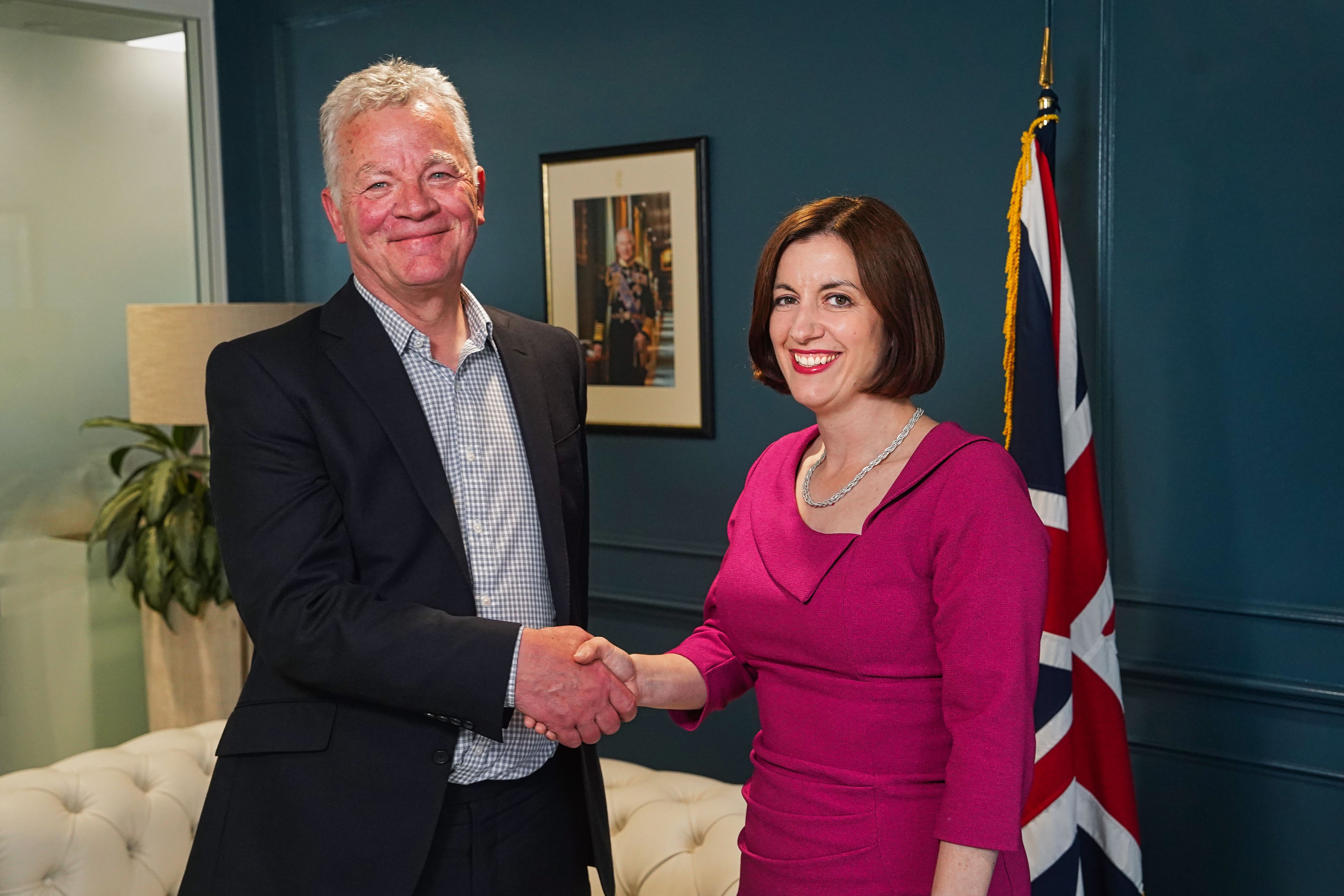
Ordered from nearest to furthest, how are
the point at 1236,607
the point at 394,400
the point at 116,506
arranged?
the point at 394,400, the point at 1236,607, the point at 116,506

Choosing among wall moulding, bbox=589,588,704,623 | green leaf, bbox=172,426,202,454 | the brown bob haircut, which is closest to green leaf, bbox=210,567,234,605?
green leaf, bbox=172,426,202,454

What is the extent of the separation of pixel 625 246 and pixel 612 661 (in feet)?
6.42

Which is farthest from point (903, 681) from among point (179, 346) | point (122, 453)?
point (122, 453)

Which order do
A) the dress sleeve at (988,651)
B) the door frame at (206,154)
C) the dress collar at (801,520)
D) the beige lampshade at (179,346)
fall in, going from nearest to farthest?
the dress sleeve at (988,651) → the dress collar at (801,520) → the beige lampshade at (179,346) → the door frame at (206,154)

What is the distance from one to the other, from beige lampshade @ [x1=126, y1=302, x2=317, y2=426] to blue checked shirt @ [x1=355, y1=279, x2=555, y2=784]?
181 cm

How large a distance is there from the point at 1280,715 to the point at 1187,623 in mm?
260

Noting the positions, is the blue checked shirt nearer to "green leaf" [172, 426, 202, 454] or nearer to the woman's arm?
the woman's arm

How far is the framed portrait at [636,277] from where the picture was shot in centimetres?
344

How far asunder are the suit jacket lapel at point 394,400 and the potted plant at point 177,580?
2.20 meters

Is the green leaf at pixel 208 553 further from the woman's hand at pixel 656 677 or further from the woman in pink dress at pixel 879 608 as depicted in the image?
the woman in pink dress at pixel 879 608

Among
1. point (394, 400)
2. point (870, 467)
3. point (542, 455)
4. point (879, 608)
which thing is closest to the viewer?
point (879, 608)

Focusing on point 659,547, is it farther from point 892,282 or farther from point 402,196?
point 892,282

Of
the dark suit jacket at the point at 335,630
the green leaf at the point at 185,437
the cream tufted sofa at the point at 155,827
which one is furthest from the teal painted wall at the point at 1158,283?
the green leaf at the point at 185,437

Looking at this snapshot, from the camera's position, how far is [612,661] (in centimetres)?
184
